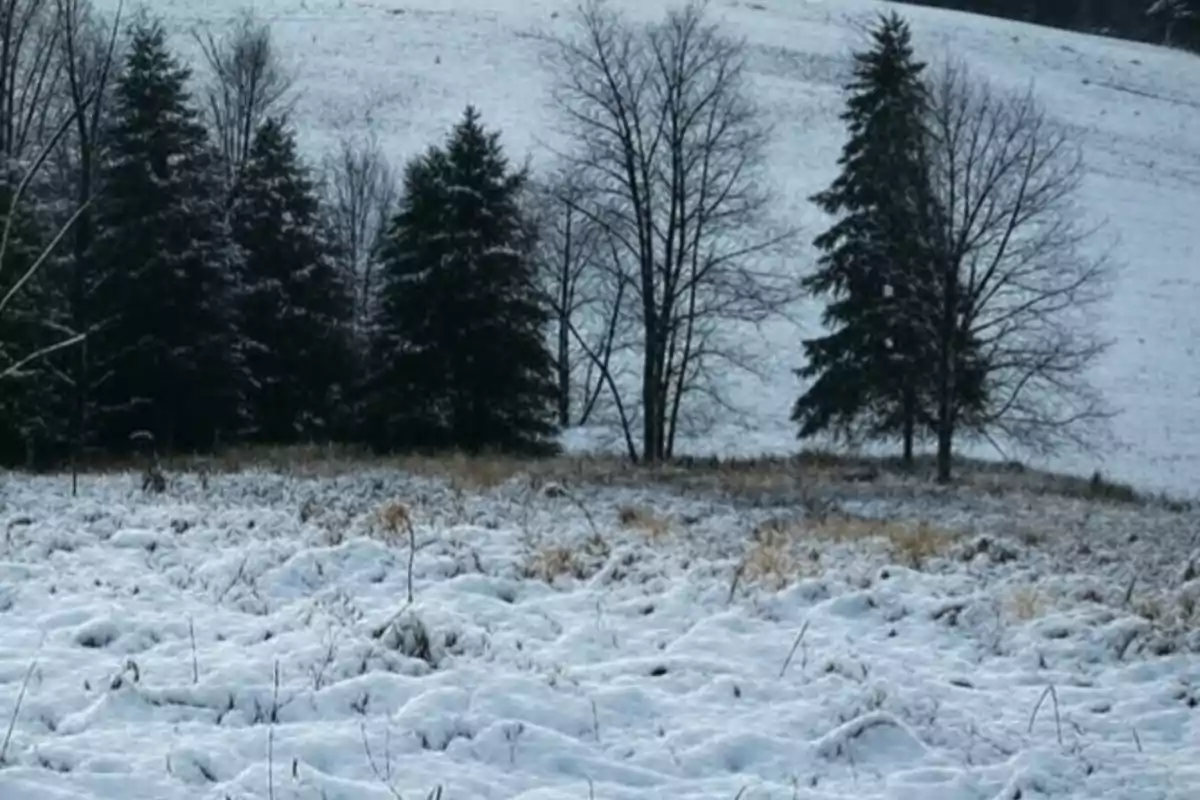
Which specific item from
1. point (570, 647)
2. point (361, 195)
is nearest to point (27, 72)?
point (361, 195)

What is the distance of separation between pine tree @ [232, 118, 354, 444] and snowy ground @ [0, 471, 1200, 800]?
1656cm

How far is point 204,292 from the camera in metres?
24.7

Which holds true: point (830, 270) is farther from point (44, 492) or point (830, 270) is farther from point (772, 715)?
point (772, 715)

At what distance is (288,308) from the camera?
91.2ft

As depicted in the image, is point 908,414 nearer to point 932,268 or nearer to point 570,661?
point 932,268

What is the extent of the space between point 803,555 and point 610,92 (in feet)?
62.9

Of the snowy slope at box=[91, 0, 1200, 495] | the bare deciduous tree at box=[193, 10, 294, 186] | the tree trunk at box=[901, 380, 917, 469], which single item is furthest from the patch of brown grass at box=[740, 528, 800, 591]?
the bare deciduous tree at box=[193, 10, 294, 186]

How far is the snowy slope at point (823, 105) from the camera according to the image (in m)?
36.1

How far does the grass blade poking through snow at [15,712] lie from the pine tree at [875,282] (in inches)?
784

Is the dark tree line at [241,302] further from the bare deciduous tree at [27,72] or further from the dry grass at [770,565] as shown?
the dry grass at [770,565]

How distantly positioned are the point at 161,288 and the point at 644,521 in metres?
15.3

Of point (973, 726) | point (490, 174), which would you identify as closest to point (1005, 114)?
point (490, 174)

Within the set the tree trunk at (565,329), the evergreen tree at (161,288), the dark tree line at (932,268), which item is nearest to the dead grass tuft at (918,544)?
the dark tree line at (932,268)

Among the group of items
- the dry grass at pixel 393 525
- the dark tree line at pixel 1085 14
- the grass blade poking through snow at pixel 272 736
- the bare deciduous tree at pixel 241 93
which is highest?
the dark tree line at pixel 1085 14
